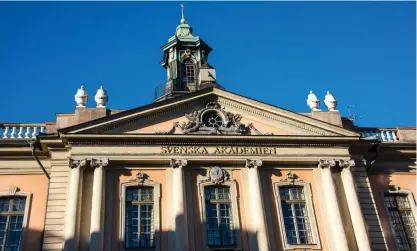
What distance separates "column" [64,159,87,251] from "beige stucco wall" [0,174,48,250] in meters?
1.73

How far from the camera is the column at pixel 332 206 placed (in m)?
21.3

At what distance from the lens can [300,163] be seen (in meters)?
23.3

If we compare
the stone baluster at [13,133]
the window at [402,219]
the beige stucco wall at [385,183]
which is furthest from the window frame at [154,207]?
the window at [402,219]

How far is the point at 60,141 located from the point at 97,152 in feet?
5.76

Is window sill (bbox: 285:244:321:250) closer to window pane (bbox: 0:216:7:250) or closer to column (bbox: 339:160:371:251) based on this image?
column (bbox: 339:160:371:251)

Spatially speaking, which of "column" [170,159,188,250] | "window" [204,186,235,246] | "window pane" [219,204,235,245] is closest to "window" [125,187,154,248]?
"column" [170,159,188,250]

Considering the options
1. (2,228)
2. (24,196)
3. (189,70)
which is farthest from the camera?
(189,70)

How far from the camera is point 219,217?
2170cm

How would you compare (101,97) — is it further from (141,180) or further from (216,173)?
(216,173)

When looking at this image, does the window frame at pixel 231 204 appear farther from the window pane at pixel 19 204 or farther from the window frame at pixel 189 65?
the window frame at pixel 189 65

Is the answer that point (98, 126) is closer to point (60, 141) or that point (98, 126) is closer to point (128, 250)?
point (60, 141)

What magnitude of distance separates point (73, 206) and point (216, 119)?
288 inches

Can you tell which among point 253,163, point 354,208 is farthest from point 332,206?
point 253,163

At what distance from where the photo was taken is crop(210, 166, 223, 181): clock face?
2234 centimetres
